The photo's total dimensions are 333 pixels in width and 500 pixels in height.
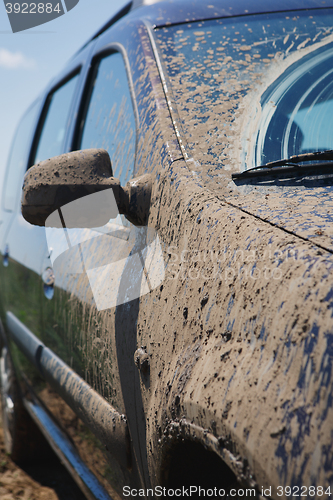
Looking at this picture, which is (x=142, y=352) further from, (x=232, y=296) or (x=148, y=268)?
(x=232, y=296)

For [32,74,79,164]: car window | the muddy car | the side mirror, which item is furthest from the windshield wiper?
[32,74,79,164]: car window

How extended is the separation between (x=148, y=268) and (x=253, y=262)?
0.41 m

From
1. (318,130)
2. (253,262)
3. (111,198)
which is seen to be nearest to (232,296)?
(253,262)

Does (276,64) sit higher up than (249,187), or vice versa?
(276,64)

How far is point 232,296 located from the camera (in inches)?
34.8

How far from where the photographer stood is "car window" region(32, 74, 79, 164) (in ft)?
8.09

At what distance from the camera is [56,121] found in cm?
275

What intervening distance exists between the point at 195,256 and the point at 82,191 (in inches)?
16.7

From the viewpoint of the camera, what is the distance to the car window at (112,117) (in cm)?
155

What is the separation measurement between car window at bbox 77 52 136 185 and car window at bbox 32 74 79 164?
324 mm

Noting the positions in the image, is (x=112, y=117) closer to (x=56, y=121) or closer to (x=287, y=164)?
(x=287, y=164)
